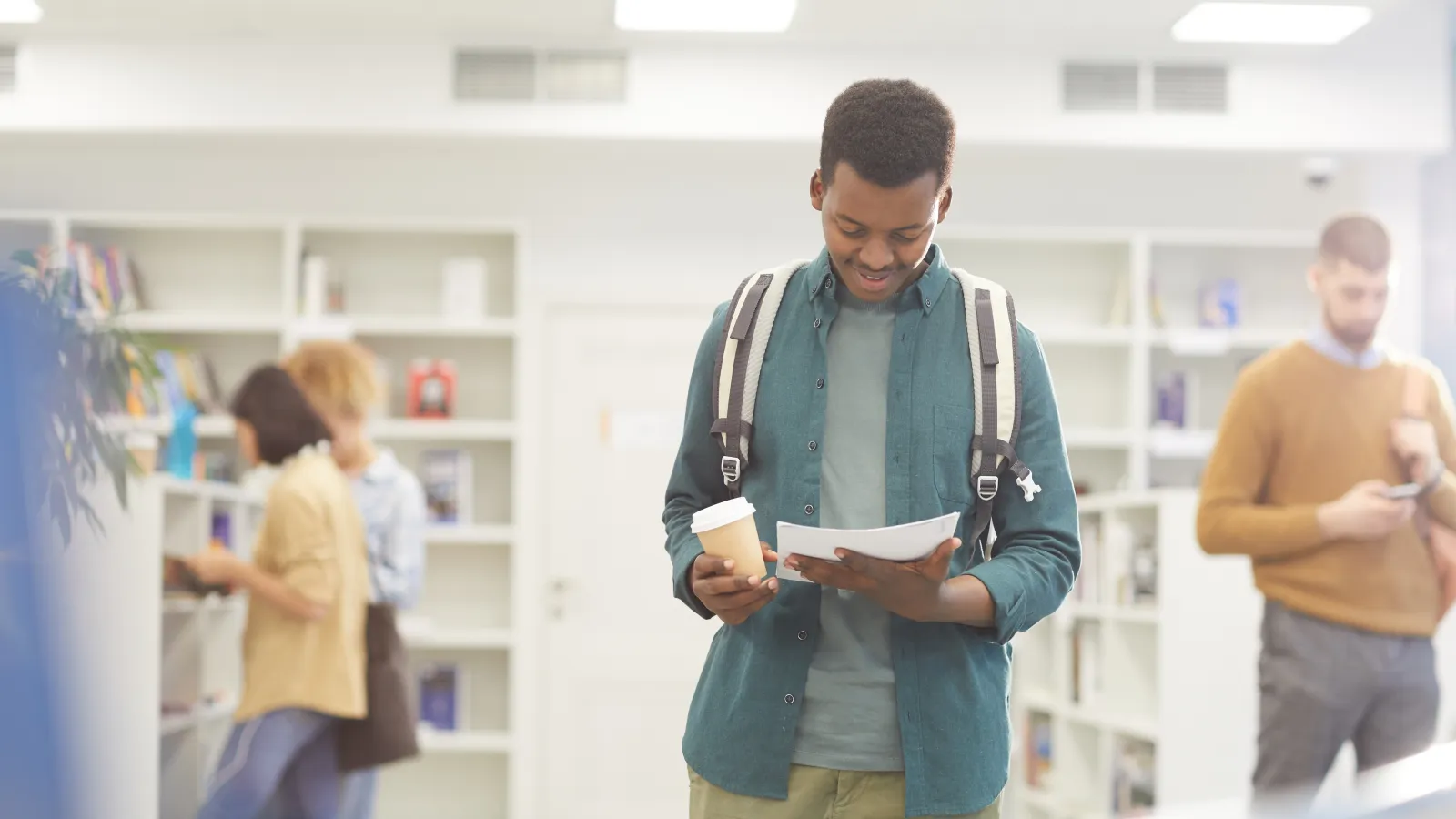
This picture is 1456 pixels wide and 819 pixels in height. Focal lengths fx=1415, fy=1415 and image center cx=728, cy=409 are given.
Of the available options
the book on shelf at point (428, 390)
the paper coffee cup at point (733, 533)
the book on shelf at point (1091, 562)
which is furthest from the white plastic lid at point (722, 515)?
the book on shelf at point (428, 390)

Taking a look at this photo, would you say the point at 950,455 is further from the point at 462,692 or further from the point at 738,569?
the point at 462,692

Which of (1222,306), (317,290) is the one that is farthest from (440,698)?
(1222,306)

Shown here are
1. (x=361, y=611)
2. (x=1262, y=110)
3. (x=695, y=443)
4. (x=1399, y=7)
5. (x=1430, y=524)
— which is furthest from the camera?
(x=1262, y=110)

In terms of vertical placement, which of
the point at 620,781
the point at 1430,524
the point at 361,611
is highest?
the point at 1430,524

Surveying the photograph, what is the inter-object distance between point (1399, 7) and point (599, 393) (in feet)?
11.1

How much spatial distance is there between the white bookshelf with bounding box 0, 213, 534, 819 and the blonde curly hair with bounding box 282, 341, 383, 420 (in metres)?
1.86

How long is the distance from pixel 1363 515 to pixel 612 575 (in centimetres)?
359

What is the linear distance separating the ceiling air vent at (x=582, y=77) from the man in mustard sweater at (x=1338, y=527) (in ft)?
10.9

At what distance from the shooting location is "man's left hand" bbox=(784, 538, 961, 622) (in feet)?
4.14

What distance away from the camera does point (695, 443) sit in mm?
1502

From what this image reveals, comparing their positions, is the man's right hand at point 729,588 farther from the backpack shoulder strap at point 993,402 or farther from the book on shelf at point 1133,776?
the book on shelf at point 1133,776

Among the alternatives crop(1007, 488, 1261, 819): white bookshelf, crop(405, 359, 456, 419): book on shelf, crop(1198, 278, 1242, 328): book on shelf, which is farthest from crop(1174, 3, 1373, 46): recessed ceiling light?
crop(405, 359, 456, 419): book on shelf

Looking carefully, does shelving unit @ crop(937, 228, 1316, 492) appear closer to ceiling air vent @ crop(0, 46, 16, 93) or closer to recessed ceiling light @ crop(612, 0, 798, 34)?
recessed ceiling light @ crop(612, 0, 798, 34)

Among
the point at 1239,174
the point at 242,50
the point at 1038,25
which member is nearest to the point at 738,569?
the point at 1038,25
